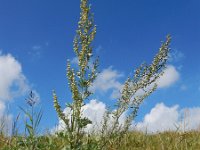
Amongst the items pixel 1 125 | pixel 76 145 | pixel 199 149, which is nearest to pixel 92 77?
pixel 76 145

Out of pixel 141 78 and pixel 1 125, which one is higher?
pixel 141 78

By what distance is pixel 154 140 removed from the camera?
37.8 ft

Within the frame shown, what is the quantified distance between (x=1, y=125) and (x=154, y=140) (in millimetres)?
4868

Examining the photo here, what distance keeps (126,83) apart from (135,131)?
6299 millimetres

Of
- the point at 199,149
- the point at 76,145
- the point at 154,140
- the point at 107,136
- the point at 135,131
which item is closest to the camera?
the point at 76,145

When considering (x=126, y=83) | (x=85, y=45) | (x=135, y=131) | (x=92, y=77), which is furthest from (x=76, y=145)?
(x=135, y=131)

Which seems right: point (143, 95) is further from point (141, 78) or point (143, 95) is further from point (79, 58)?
point (79, 58)

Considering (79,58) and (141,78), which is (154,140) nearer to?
(141,78)

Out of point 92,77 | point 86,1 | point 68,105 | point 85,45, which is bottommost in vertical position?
point 68,105

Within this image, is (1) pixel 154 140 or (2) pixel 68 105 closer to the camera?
(2) pixel 68 105

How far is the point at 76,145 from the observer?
6039mm

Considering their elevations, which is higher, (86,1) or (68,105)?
(86,1)

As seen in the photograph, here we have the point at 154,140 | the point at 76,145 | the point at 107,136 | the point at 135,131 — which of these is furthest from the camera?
the point at 135,131

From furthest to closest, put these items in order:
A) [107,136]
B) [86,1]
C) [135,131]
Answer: [135,131], [107,136], [86,1]
